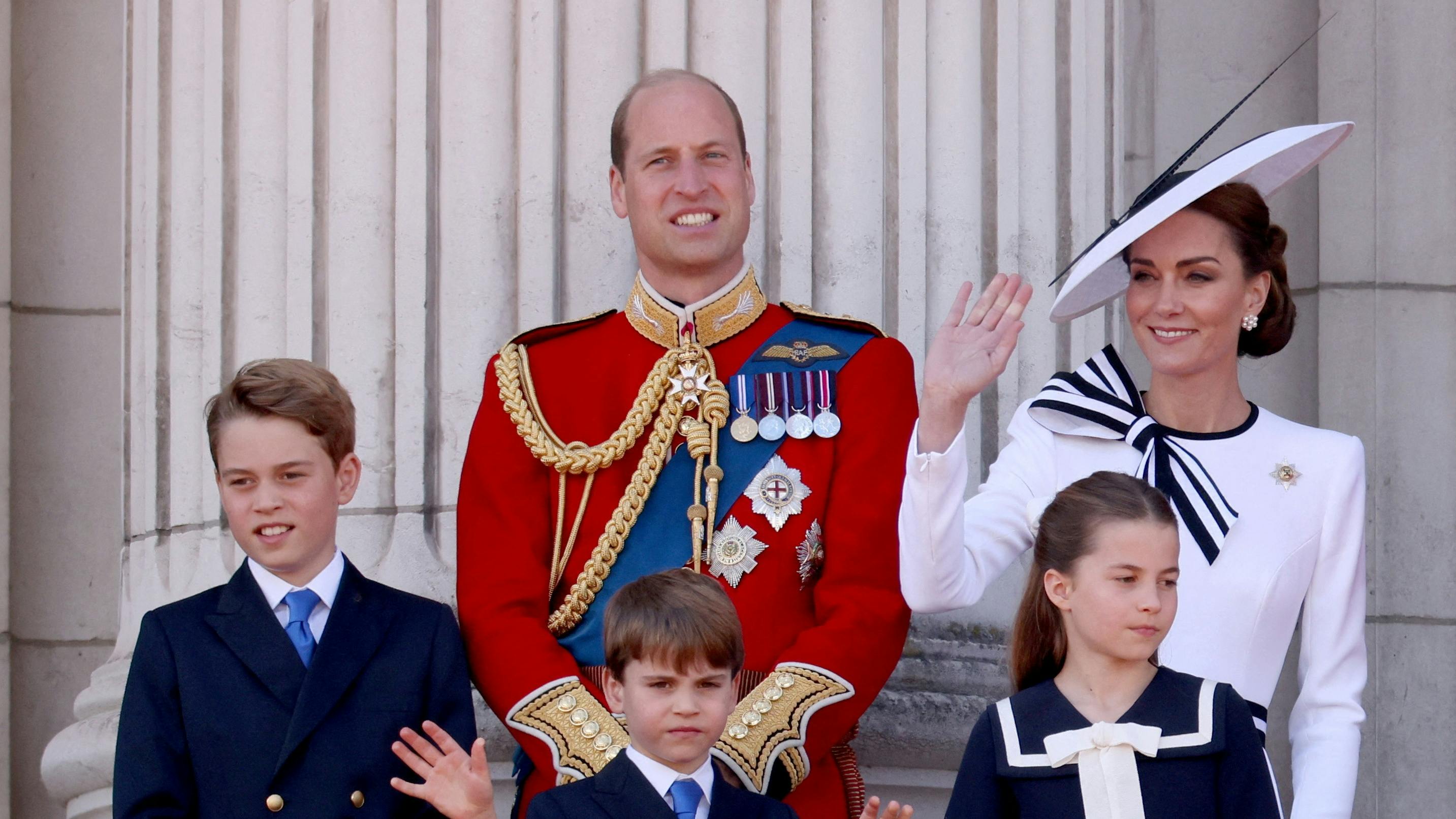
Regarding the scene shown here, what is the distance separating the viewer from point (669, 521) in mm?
3805

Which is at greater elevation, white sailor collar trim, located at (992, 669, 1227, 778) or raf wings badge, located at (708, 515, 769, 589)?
raf wings badge, located at (708, 515, 769, 589)

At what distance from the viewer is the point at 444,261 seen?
451 centimetres

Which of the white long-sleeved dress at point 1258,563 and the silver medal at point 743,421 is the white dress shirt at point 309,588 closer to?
the silver medal at point 743,421

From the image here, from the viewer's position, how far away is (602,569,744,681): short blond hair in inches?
124

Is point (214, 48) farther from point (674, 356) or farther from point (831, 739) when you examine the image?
point (831, 739)

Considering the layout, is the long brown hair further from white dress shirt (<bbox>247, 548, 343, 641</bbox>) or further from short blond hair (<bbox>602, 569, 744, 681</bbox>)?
white dress shirt (<bbox>247, 548, 343, 641</bbox>)

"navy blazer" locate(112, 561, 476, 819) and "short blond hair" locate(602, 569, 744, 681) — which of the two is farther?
"navy blazer" locate(112, 561, 476, 819)

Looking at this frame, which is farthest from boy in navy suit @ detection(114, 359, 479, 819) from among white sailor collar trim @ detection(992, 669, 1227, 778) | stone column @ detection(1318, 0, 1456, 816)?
stone column @ detection(1318, 0, 1456, 816)

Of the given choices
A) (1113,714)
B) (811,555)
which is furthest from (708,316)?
(1113,714)

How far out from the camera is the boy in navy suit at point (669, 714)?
3115 millimetres

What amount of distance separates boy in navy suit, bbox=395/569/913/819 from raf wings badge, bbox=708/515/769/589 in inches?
19.2

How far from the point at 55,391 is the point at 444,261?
1.66 metres

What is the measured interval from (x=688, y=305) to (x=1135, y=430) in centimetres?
94

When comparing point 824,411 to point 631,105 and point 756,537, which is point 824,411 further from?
point 631,105
